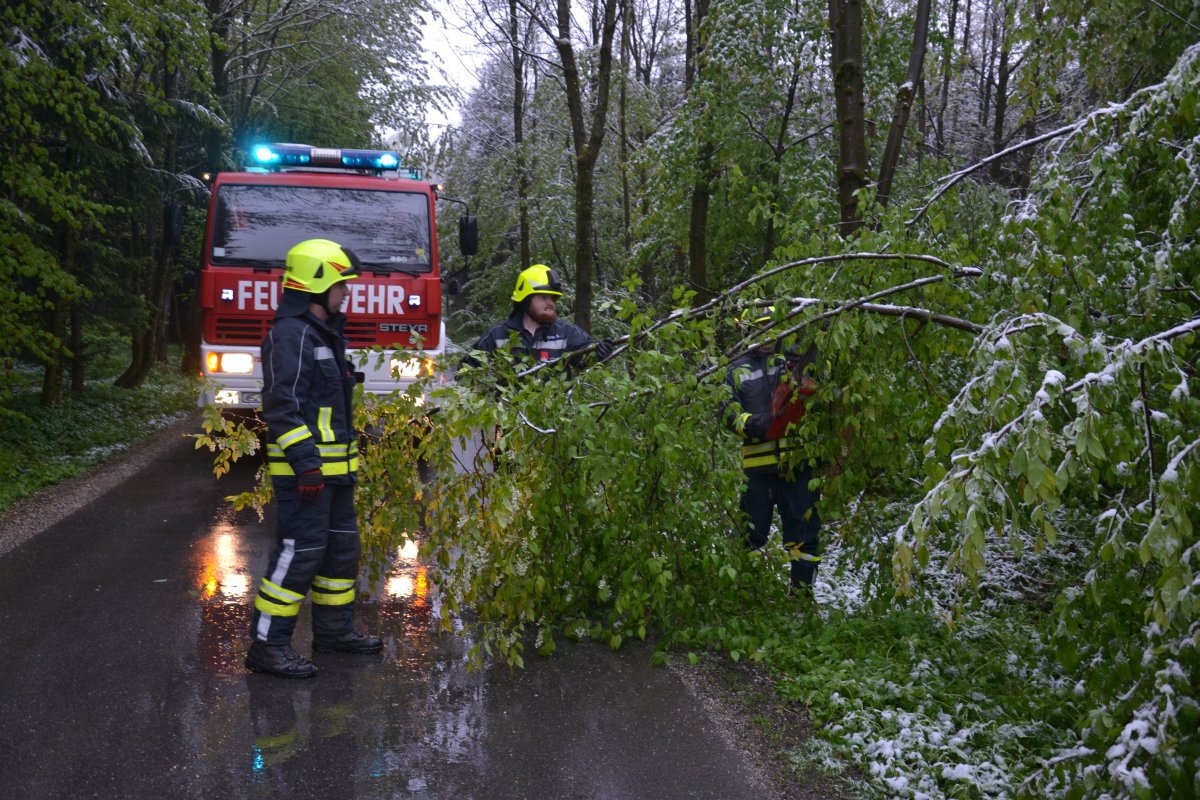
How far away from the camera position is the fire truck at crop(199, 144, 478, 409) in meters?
10.3

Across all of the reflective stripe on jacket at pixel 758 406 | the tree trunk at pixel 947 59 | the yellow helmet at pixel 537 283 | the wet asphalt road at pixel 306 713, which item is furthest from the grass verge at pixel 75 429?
the tree trunk at pixel 947 59

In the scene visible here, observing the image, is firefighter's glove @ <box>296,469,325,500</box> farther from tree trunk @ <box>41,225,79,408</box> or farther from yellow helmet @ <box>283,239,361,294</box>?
tree trunk @ <box>41,225,79,408</box>

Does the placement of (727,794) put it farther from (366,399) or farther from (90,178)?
(90,178)

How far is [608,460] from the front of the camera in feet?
17.0

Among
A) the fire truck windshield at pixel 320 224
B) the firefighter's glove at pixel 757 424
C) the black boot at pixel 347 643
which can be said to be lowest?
the black boot at pixel 347 643

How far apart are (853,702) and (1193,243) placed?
8.07 ft

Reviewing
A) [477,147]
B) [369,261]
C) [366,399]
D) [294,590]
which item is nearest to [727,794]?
[294,590]

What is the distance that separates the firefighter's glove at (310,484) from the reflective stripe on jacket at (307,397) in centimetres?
3

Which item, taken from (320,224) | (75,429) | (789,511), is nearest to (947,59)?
(320,224)

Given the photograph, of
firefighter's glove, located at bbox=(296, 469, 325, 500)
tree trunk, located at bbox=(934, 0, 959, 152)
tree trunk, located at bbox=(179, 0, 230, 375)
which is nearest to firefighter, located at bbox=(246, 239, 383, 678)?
firefighter's glove, located at bbox=(296, 469, 325, 500)

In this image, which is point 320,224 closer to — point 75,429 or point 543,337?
point 543,337

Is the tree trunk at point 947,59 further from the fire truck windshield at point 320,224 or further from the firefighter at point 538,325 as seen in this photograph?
the firefighter at point 538,325

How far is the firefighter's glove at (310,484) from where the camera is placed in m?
5.08

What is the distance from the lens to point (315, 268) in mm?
5340
